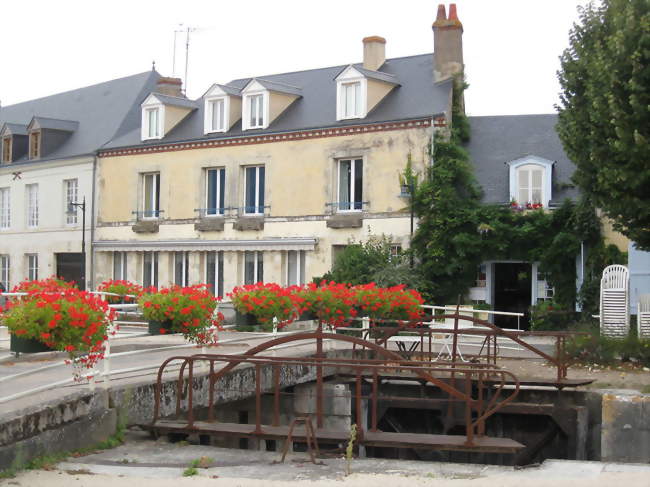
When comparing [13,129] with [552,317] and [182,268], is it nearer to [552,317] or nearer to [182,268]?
[182,268]

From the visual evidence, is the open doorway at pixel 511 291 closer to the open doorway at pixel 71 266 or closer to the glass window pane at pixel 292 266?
the glass window pane at pixel 292 266

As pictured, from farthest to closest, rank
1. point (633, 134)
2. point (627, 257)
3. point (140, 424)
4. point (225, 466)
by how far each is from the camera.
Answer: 1. point (627, 257)
2. point (633, 134)
3. point (140, 424)
4. point (225, 466)

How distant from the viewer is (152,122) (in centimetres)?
2950

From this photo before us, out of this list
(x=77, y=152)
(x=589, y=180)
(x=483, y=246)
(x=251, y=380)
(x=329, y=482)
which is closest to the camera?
(x=329, y=482)

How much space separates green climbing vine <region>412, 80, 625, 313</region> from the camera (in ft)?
70.8

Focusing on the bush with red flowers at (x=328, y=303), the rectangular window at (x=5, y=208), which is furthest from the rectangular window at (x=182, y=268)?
the bush with red flowers at (x=328, y=303)

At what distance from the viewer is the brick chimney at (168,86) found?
32.0 meters

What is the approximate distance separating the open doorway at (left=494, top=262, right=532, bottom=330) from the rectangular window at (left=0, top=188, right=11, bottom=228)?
19.5m

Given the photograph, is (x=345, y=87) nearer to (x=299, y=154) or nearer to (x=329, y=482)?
(x=299, y=154)

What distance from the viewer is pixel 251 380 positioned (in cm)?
1140

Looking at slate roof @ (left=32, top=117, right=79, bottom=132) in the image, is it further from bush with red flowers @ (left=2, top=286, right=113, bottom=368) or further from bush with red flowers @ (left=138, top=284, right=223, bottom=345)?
bush with red flowers @ (left=2, top=286, right=113, bottom=368)

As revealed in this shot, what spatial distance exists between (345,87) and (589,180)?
36.0ft

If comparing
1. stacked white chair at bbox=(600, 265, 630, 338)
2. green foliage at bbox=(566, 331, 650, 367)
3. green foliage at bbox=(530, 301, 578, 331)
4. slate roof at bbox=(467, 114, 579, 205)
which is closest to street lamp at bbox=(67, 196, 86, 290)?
slate roof at bbox=(467, 114, 579, 205)

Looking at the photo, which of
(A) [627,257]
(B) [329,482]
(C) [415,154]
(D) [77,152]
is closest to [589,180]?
(A) [627,257]
